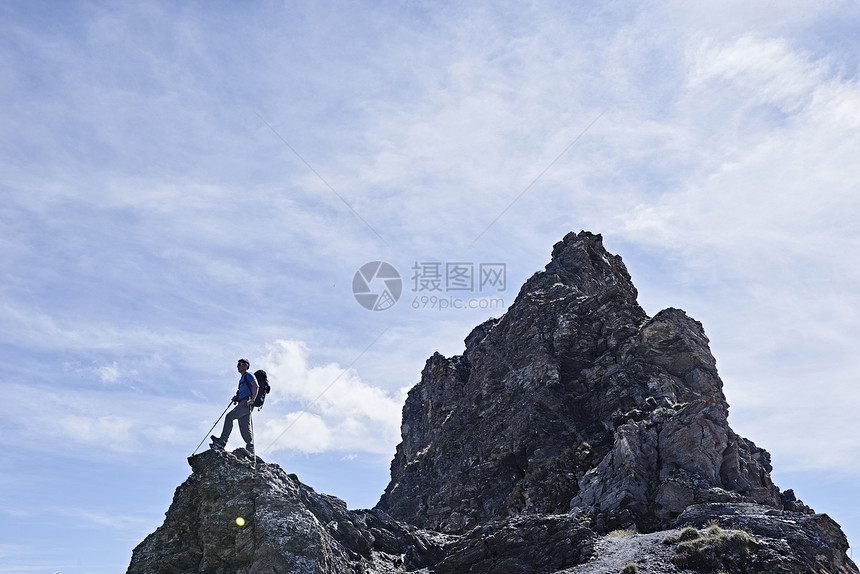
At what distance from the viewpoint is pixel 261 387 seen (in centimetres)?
2556

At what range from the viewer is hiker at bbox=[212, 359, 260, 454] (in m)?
24.7

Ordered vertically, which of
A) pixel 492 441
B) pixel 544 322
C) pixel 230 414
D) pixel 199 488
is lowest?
pixel 199 488

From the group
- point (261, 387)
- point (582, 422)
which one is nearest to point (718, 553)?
point (261, 387)

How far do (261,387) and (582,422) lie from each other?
108 feet

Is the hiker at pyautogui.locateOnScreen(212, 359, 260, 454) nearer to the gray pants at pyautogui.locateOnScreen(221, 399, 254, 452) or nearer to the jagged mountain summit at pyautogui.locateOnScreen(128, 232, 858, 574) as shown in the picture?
the gray pants at pyautogui.locateOnScreen(221, 399, 254, 452)

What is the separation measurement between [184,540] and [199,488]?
2.04 metres

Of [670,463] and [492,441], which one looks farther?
[492,441]

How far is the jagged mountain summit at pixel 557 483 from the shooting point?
24.2 m

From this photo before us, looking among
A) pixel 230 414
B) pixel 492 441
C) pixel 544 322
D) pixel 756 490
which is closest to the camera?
pixel 230 414

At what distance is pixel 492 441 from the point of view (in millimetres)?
54656

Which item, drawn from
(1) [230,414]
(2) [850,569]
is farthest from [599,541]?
(1) [230,414]

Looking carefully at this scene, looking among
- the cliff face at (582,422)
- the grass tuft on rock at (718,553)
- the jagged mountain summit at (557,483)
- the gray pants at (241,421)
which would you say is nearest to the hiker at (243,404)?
the gray pants at (241,421)

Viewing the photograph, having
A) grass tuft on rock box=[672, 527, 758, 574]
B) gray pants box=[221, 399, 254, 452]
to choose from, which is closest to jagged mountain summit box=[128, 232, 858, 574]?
grass tuft on rock box=[672, 527, 758, 574]

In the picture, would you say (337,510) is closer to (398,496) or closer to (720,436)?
(720,436)
